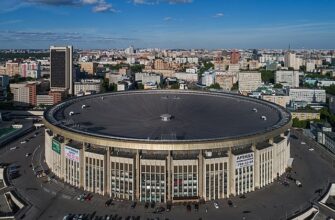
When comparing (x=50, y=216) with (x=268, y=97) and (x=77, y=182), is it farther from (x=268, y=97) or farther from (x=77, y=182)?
(x=268, y=97)

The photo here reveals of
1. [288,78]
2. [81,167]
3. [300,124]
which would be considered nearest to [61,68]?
[300,124]

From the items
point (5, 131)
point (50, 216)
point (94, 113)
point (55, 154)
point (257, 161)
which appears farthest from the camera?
point (5, 131)

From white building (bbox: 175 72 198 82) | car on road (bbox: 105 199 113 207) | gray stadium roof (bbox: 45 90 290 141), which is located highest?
white building (bbox: 175 72 198 82)

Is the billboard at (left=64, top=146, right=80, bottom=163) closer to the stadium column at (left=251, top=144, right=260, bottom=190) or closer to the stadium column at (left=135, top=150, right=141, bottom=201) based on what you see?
the stadium column at (left=135, top=150, right=141, bottom=201)

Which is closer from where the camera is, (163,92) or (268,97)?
(163,92)

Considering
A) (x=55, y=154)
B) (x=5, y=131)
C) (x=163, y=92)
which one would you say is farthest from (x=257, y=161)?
(x=5, y=131)

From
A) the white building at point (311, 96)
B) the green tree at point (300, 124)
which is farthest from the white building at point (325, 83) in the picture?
the green tree at point (300, 124)

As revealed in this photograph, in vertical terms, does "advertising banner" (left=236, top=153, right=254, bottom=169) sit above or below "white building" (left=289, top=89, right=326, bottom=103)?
below

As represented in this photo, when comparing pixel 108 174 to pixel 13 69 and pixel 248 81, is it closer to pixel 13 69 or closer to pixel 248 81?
pixel 248 81

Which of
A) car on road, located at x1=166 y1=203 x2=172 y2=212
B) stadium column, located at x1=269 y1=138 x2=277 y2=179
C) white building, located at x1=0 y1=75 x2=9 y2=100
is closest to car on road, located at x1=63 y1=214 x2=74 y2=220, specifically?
car on road, located at x1=166 y1=203 x2=172 y2=212
